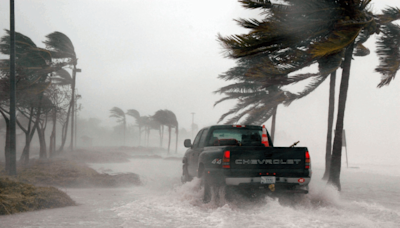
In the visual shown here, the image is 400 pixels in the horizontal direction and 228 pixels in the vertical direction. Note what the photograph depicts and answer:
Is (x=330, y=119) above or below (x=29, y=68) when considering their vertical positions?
below

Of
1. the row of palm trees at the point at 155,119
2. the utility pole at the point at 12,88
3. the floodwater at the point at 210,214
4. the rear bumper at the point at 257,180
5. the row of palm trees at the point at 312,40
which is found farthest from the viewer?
the row of palm trees at the point at 155,119

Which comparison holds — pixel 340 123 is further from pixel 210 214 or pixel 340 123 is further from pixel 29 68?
pixel 29 68

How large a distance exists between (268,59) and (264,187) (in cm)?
600

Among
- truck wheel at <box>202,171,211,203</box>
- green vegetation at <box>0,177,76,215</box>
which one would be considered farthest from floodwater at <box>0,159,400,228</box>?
green vegetation at <box>0,177,76,215</box>

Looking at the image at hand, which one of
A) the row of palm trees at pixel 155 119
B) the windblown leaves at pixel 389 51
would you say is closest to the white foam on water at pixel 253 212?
the windblown leaves at pixel 389 51

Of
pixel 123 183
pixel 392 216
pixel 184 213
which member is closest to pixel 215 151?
pixel 184 213

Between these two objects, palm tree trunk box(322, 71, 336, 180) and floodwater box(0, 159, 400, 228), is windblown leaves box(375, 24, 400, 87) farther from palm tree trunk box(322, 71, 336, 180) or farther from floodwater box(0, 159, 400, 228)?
floodwater box(0, 159, 400, 228)

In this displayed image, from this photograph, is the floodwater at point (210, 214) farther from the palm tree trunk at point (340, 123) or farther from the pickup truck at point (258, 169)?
the palm tree trunk at point (340, 123)

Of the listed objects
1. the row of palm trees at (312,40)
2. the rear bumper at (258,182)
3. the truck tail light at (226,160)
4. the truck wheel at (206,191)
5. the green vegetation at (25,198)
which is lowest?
the green vegetation at (25,198)

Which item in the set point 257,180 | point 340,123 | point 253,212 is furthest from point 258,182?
point 340,123

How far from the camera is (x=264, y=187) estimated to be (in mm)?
7340

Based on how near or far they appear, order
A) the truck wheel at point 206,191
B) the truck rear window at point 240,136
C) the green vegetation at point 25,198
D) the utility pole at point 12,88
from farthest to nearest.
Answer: the utility pole at point 12,88 → the truck rear window at point 240,136 → the truck wheel at point 206,191 → the green vegetation at point 25,198

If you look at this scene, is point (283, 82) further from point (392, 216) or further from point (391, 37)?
point (392, 216)

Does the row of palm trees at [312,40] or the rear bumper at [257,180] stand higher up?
the row of palm trees at [312,40]
